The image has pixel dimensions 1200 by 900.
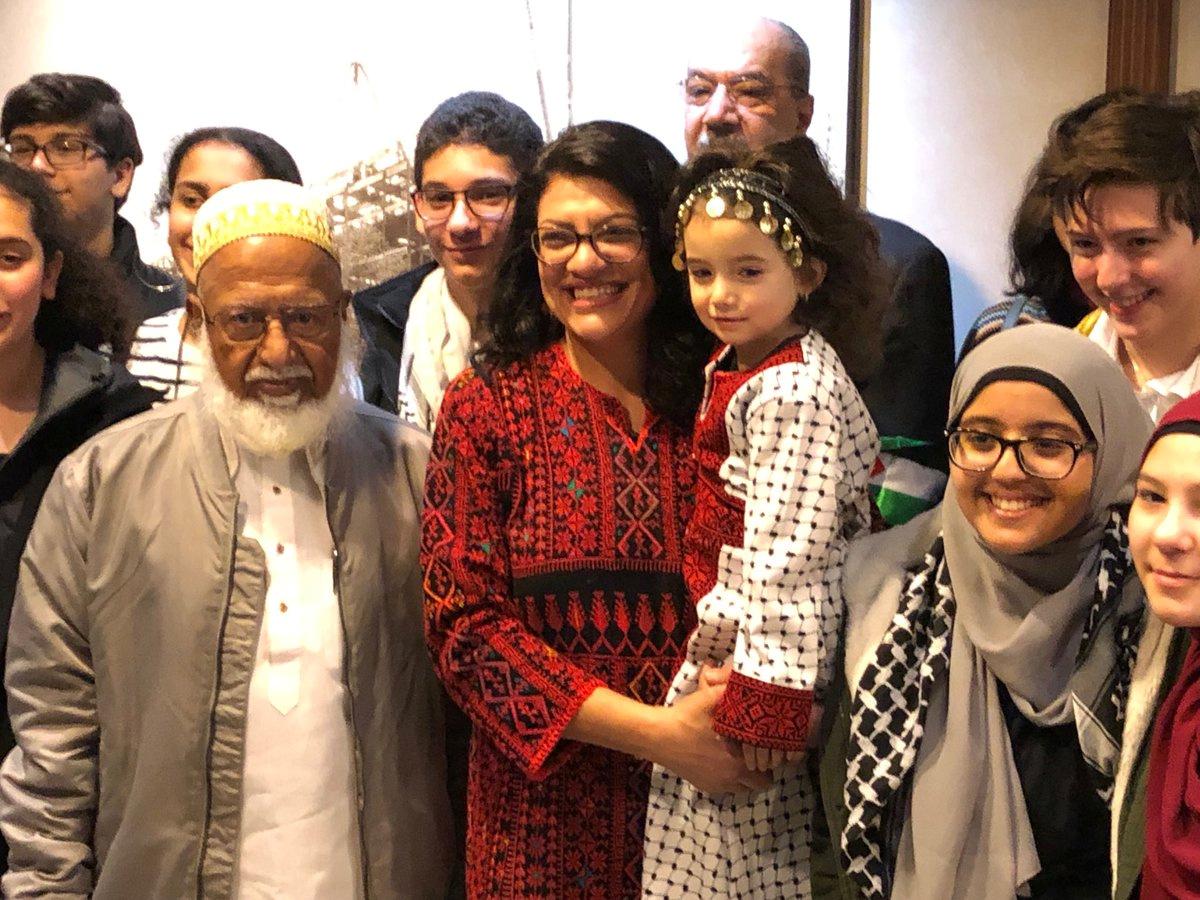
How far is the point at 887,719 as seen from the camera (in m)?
1.80

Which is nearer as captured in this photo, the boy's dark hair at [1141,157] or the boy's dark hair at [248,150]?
the boy's dark hair at [1141,157]

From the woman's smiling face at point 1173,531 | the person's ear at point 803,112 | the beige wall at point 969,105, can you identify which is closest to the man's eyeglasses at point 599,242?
the woman's smiling face at point 1173,531

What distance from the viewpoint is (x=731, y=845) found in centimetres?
201

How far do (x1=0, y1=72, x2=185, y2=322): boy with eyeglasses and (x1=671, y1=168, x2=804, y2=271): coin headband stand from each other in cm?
163

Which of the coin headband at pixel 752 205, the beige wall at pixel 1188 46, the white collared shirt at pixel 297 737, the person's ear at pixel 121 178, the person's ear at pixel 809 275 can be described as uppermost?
the beige wall at pixel 1188 46

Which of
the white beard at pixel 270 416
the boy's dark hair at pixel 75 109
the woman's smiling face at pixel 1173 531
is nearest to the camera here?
the woman's smiling face at pixel 1173 531

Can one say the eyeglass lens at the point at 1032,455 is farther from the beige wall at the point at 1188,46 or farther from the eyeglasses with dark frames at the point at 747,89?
the beige wall at the point at 1188,46

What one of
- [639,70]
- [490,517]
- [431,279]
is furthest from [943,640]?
[639,70]

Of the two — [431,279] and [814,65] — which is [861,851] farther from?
[814,65]

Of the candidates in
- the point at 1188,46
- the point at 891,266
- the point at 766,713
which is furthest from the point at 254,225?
the point at 1188,46

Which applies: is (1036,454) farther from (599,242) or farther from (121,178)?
(121,178)

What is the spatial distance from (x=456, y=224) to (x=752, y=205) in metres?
0.90

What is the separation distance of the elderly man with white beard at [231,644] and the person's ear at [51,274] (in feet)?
1.34

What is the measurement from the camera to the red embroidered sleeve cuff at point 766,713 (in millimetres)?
1857
